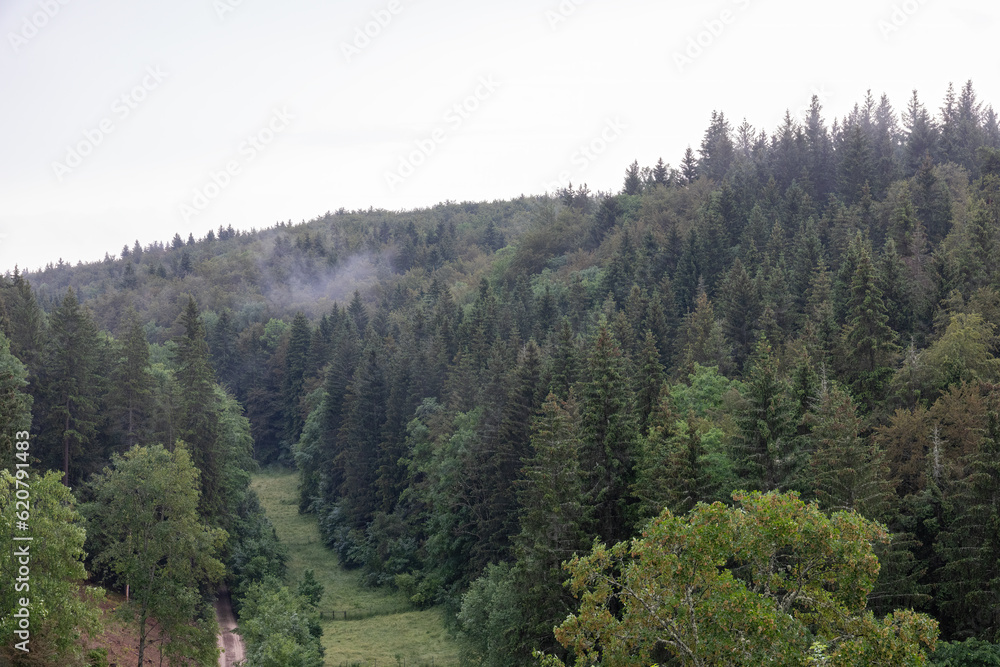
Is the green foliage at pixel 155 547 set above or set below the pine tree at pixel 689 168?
below

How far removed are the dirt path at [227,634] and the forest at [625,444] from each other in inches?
52.6

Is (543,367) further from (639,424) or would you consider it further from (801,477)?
(801,477)

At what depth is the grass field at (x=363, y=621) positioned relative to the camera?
145 ft

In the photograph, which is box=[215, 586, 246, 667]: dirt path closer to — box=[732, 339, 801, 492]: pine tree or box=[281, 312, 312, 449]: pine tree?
box=[732, 339, 801, 492]: pine tree

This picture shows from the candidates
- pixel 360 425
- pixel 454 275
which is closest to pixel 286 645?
pixel 360 425

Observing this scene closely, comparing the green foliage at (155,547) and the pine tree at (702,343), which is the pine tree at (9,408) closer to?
the green foliage at (155,547)

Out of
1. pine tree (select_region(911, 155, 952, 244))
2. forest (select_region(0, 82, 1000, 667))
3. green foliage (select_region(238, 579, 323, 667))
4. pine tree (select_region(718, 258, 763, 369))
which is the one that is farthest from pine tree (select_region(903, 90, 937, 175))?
green foliage (select_region(238, 579, 323, 667))

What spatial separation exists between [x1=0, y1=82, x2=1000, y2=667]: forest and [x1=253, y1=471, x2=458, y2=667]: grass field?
1.64 metres

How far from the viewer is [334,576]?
205ft

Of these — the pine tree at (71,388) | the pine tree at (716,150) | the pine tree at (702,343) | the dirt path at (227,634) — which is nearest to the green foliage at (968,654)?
the pine tree at (702,343)

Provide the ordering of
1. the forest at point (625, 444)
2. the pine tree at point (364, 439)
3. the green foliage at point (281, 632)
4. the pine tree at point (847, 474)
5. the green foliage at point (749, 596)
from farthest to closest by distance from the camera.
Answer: the pine tree at point (364, 439) → the green foliage at point (281, 632) → the pine tree at point (847, 474) → the forest at point (625, 444) → the green foliage at point (749, 596)

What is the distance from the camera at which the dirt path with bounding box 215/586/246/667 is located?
1718 inches

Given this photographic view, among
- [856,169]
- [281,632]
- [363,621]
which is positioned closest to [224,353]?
[363,621]

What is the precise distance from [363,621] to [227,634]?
29.9 feet
